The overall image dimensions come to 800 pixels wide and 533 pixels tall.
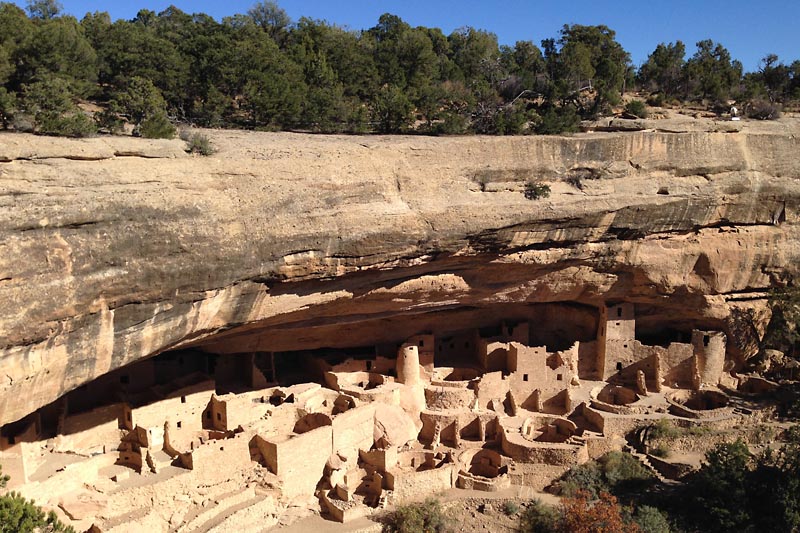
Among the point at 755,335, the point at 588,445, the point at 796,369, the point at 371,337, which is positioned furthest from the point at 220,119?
the point at 796,369

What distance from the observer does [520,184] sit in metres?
16.5

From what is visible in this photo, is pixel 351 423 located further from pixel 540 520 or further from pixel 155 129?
pixel 155 129

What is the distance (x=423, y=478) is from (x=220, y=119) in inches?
422

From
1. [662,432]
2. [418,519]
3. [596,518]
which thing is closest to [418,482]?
[418,519]

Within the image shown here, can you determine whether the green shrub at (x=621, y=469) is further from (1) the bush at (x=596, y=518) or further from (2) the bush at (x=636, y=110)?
(2) the bush at (x=636, y=110)

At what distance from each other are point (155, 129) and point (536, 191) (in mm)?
8196

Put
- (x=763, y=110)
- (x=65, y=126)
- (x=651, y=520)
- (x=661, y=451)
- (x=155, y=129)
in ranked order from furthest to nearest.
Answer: (x=763, y=110), (x=661, y=451), (x=155, y=129), (x=651, y=520), (x=65, y=126)

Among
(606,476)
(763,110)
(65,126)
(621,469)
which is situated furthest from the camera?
(763,110)

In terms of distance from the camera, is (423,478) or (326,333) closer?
(423,478)

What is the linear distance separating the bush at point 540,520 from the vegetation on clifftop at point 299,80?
9908mm

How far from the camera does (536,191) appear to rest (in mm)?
16234

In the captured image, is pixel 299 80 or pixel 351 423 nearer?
pixel 351 423

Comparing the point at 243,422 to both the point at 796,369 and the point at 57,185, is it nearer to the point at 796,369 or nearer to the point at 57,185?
the point at 57,185

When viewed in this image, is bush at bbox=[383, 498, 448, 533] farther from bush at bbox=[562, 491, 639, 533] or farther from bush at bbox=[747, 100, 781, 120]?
bush at bbox=[747, 100, 781, 120]
